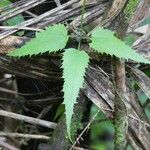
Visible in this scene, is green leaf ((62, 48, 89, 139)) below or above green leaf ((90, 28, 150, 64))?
below

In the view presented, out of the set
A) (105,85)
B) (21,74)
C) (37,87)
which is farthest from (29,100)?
(105,85)

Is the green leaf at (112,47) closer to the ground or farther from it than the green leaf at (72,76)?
farther from it

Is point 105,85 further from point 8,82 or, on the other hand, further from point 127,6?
point 8,82

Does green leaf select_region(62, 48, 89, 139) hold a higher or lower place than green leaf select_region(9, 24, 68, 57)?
lower
